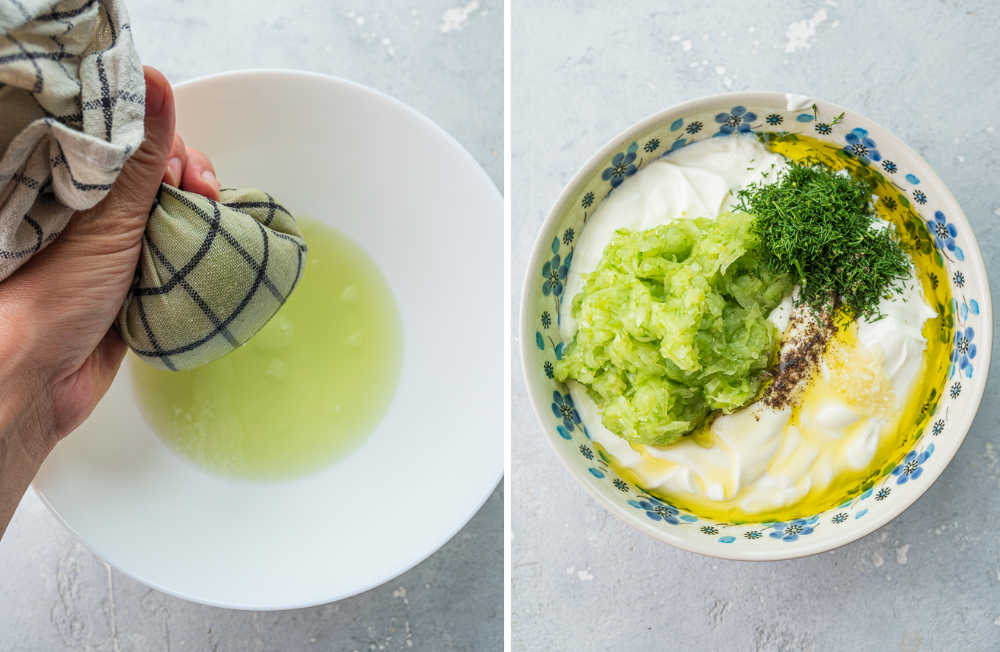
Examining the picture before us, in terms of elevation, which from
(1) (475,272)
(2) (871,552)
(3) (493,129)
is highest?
(3) (493,129)

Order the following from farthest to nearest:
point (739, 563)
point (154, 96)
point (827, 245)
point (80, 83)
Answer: point (739, 563), point (827, 245), point (154, 96), point (80, 83)

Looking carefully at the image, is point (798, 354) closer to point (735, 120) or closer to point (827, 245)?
point (827, 245)

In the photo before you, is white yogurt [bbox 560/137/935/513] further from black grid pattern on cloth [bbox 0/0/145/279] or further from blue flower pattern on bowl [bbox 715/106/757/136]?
black grid pattern on cloth [bbox 0/0/145/279]

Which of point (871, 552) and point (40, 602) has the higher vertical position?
point (871, 552)

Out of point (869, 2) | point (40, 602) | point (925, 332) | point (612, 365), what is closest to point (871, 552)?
point (925, 332)

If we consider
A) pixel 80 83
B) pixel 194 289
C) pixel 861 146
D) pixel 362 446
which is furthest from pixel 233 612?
pixel 861 146

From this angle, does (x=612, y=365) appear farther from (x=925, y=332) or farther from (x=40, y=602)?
(x=40, y=602)
